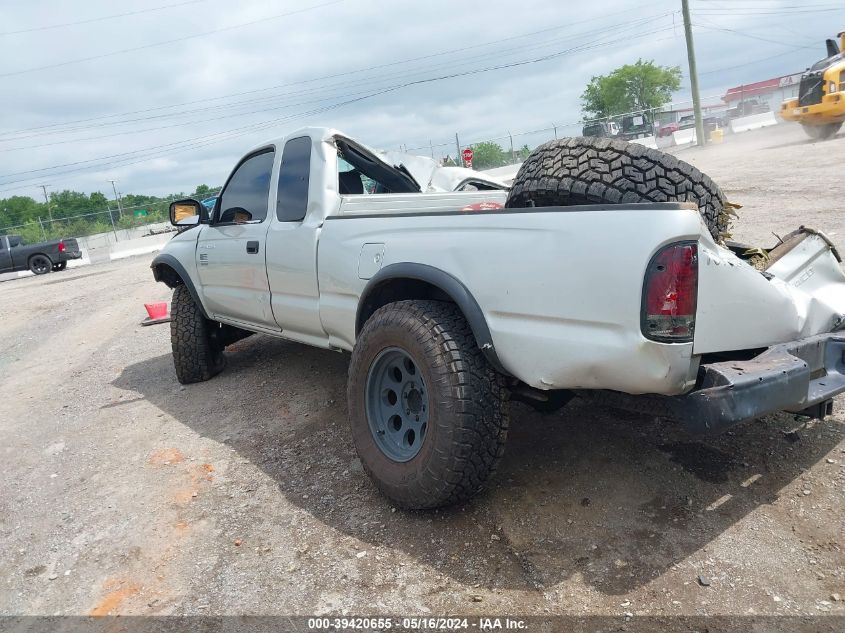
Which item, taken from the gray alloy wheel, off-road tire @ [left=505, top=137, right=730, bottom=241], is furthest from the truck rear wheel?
off-road tire @ [left=505, top=137, right=730, bottom=241]

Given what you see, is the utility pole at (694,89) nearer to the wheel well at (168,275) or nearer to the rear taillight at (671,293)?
A: the wheel well at (168,275)

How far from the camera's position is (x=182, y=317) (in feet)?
18.1

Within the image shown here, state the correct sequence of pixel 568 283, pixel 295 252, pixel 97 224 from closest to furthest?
pixel 568 283, pixel 295 252, pixel 97 224

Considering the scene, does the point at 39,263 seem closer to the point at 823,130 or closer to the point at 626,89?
the point at 823,130

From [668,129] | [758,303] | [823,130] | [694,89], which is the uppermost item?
[694,89]

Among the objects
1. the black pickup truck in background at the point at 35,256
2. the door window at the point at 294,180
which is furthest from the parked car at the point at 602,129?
the door window at the point at 294,180

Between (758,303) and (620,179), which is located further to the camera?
(620,179)

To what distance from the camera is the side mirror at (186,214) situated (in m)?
5.18

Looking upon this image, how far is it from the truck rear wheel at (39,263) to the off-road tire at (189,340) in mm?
20287

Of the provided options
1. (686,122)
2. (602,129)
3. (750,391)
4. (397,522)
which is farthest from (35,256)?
(686,122)

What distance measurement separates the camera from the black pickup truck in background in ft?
73.4

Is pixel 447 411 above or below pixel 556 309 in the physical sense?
below

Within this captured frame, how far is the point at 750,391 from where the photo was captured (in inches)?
87.3

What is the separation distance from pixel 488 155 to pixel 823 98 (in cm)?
1923
